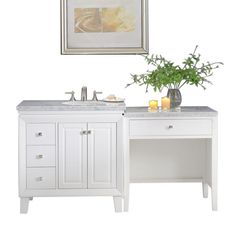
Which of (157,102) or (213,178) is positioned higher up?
(157,102)

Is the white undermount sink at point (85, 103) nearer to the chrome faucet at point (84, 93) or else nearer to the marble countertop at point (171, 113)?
Answer: the chrome faucet at point (84, 93)

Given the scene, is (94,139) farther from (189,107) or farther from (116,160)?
(189,107)

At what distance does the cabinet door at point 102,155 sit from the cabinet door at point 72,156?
0.15 ft

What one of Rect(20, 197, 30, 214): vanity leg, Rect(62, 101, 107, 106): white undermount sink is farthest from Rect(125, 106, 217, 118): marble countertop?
Rect(20, 197, 30, 214): vanity leg

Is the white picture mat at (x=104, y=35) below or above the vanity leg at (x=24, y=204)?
above

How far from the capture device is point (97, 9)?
6234 mm

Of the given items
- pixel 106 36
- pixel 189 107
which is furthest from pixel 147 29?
pixel 189 107

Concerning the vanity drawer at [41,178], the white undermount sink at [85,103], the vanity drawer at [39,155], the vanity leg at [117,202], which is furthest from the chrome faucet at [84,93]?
the vanity leg at [117,202]

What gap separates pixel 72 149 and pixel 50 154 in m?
0.18

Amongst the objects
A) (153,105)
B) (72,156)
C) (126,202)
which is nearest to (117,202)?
(126,202)

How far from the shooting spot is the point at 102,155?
573 centimetres

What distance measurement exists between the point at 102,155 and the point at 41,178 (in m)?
0.51

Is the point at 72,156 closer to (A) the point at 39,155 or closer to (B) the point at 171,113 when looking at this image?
(A) the point at 39,155

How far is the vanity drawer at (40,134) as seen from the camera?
225 inches
